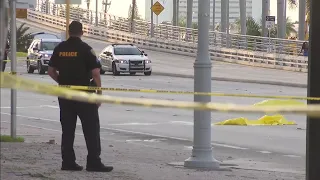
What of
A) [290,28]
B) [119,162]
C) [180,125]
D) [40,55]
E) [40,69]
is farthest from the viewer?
[290,28]

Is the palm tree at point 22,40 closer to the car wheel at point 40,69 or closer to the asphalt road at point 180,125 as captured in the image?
the car wheel at point 40,69

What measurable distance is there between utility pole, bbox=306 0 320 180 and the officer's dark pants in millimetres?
2659

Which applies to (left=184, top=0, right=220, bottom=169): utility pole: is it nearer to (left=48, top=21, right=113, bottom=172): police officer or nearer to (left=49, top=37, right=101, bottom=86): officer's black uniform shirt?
(left=48, top=21, right=113, bottom=172): police officer

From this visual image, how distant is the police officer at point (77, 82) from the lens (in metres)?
10.4

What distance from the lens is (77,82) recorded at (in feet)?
34.3

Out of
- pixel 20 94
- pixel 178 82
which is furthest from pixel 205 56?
pixel 178 82

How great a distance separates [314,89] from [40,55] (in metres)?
34.6

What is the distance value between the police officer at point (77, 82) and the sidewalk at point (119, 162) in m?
0.21

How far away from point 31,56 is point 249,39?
67.7 feet

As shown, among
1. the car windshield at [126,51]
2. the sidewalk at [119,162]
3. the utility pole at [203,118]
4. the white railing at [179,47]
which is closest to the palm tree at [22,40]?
the white railing at [179,47]

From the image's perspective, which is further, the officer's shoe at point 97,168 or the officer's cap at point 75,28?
the officer's shoe at point 97,168

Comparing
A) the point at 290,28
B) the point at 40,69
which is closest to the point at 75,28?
the point at 40,69

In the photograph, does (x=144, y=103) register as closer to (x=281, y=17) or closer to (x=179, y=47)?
(x=281, y=17)

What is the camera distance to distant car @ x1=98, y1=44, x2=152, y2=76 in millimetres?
43375
